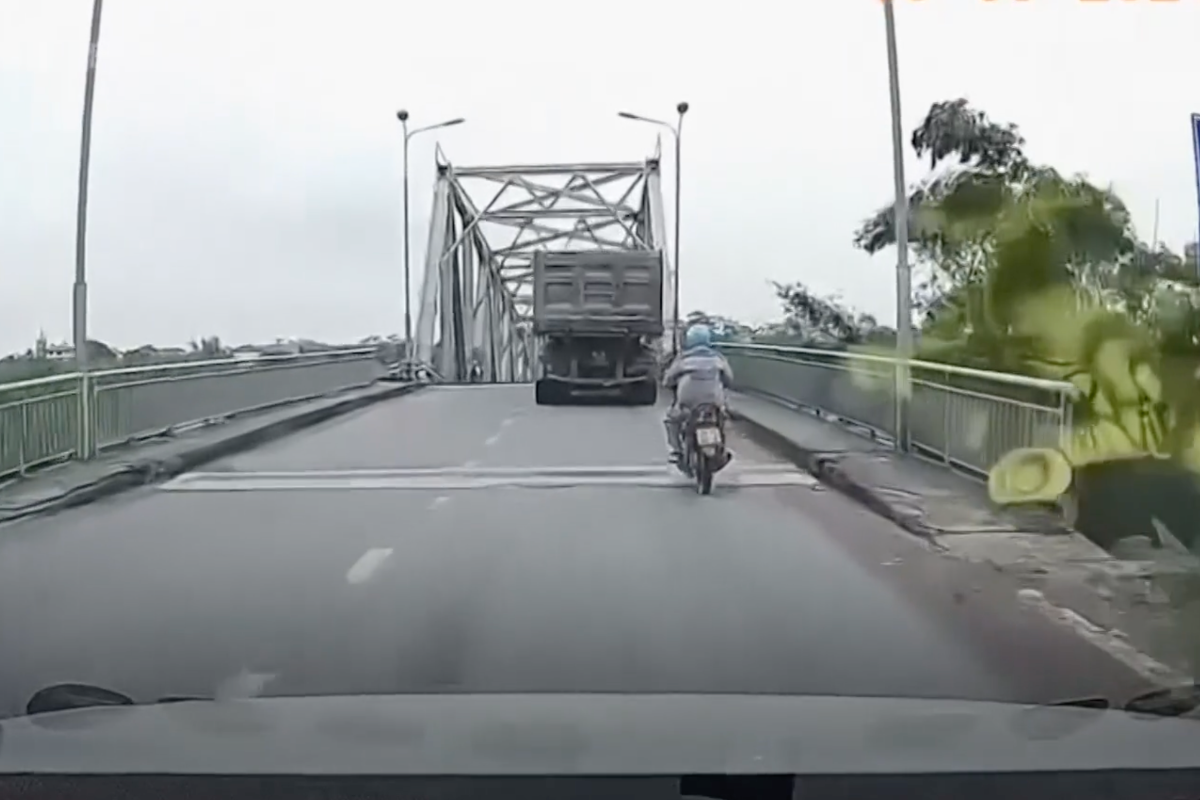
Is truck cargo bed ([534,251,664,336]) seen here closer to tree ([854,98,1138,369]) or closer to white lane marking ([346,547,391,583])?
tree ([854,98,1138,369])

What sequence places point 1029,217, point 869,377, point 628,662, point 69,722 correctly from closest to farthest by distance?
1. point 69,722
2. point 628,662
3. point 1029,217
4. point 869,377

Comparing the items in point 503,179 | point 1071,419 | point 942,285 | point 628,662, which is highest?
point 503,179

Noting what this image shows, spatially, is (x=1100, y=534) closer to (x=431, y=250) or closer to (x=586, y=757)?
(x=431, y=250)

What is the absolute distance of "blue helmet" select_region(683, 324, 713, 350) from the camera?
6.12 meters

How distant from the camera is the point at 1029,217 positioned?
5094 millimetres

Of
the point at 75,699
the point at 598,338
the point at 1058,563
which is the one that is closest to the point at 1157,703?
the point at 1058,563

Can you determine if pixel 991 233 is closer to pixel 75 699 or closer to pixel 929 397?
pixel 929 397

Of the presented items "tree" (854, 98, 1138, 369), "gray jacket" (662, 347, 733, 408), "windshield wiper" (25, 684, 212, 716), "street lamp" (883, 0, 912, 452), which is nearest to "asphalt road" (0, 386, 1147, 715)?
"windshield wiper" (25, 684, 212, 716)

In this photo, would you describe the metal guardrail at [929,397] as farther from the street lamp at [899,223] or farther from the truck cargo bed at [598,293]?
the truck cargo bed at [598,293]

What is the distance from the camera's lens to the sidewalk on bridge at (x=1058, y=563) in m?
5.32

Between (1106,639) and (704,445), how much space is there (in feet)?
6.05

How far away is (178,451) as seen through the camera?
6.34m

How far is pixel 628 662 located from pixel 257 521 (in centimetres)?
157

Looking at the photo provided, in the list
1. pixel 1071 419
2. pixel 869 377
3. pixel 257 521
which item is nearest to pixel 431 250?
pixel 257 521
